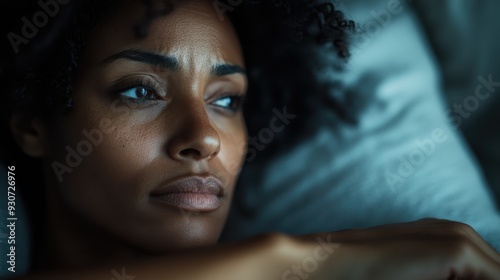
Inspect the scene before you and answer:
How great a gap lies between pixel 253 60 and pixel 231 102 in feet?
0.54

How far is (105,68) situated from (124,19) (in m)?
0.07

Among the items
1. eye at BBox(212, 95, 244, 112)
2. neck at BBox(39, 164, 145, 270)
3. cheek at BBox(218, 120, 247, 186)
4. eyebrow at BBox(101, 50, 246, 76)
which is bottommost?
neck at BBox(39, 164, 145, 270)

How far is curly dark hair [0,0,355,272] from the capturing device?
81 cm

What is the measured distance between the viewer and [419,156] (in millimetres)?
1031

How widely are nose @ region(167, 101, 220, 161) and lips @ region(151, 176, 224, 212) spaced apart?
0.10 feet

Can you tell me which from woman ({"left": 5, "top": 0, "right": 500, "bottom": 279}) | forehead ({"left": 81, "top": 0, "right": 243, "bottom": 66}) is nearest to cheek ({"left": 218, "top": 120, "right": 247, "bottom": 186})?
woman ({"left": 5, "top": 0, "right": 500, "bottom": 279})

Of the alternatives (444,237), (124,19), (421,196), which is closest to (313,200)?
(421,196)

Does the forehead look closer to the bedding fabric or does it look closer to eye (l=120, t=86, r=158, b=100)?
eye (l=120, t=86, r=158, b=100)

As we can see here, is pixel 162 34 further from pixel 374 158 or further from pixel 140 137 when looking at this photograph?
pixel 374 158

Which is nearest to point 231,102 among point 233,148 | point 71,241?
point 233,148

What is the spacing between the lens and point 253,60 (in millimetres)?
1089

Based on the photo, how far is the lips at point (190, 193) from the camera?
2.62 feet

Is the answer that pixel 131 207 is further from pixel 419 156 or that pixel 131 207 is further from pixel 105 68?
pixel 419 156

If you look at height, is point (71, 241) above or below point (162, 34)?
below
